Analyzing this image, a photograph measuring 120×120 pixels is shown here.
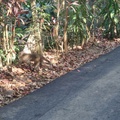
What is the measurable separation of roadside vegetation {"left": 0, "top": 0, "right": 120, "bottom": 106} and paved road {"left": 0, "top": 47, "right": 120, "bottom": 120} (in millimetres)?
309

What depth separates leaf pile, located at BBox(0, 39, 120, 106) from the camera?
17.4 ft

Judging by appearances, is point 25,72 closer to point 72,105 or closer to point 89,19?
point 72,105

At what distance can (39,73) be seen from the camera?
642 centimetres

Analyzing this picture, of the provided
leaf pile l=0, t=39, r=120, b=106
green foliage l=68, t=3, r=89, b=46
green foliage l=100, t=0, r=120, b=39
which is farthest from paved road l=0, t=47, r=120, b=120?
green foliage l=100, t=0, r=120, b=39

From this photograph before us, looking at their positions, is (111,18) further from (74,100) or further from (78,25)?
(74,100)

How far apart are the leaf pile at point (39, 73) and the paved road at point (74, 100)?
0.22 metres

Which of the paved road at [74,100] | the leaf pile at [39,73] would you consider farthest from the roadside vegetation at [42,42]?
the paved road at [74,100]

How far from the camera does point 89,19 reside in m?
9.55

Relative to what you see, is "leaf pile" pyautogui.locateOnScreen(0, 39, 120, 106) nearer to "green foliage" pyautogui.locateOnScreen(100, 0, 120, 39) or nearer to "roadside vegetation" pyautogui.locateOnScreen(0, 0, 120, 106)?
"roadside vegetation" pyautogui.locateOnScreen(0, 0, 120, 106)

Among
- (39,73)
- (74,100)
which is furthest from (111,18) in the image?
(74,100)

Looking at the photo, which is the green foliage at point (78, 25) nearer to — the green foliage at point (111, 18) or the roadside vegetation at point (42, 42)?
the roadside vegetation at point (42, 42)

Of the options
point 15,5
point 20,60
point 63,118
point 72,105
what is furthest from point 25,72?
point 63,118

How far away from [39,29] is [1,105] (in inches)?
95.9

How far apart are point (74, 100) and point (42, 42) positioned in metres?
2.69
